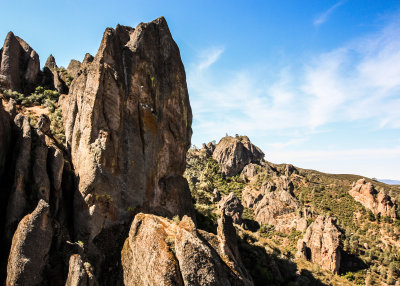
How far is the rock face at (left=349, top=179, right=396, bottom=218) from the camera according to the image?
319 feet

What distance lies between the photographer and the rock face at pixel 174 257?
35.5 ft

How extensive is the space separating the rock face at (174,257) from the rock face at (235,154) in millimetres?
127920

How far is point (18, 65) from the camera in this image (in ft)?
93.2

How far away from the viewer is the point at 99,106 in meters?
17.6

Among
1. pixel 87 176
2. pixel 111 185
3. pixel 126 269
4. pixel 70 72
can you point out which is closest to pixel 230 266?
pixel 126 269

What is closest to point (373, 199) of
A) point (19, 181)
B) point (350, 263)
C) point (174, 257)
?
point (350, 263)

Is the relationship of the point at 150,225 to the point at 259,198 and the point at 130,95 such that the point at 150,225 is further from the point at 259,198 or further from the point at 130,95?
the point at 259,198

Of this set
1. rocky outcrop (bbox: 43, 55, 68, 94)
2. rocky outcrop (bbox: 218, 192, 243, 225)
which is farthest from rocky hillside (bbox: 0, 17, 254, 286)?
rocky outcrop (bbox: 218, 192, 243, 225)

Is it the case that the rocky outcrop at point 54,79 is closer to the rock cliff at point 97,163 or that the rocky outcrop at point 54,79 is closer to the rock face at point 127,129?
the rock cliff at point 97,163

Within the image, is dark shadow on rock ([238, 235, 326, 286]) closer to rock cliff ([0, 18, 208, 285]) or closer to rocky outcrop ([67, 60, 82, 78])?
rock cliff ([0, 18, 208, 285])

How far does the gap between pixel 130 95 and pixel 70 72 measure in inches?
650

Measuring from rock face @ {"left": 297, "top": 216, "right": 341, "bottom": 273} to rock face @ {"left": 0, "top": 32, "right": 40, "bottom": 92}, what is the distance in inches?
2648

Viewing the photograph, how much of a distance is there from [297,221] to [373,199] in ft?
151

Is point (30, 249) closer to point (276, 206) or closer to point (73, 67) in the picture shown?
point (73, 67)
